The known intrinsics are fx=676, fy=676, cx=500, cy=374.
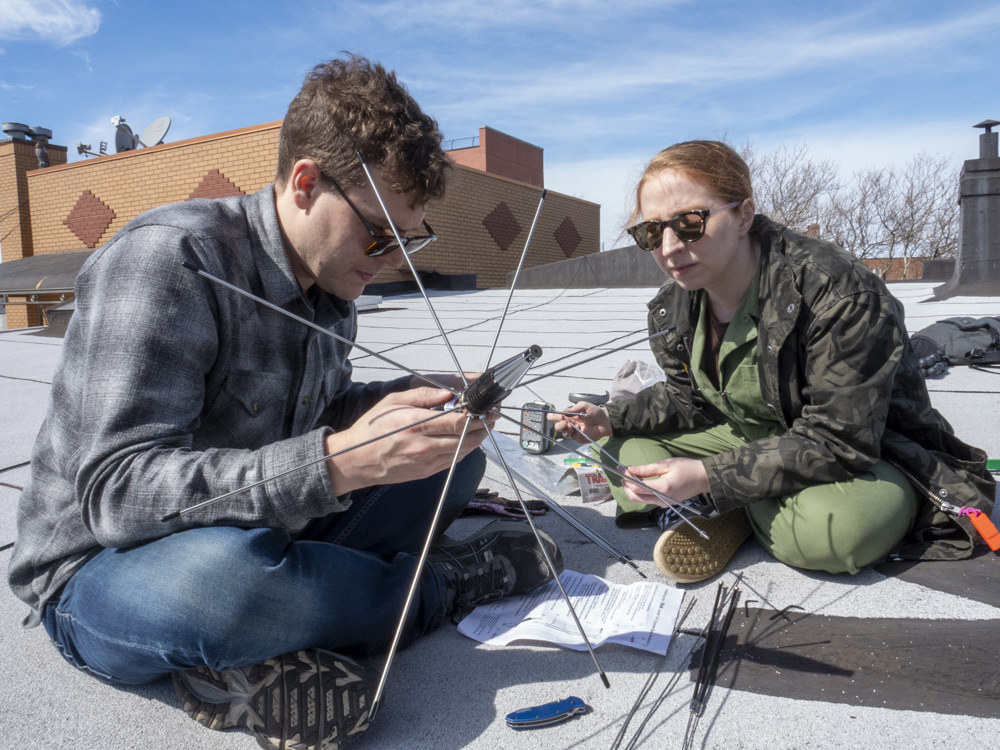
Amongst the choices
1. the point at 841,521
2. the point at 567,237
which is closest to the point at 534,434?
the point at 841,521

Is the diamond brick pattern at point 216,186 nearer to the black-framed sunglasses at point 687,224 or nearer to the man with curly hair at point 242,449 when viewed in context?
the black-framed sunglasses at point 687,224

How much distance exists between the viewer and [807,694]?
1325mm

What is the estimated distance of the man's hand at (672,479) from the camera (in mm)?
1695

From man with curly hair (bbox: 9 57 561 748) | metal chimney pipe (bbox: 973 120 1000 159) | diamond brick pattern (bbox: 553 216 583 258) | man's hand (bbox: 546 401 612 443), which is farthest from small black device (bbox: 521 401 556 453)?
diamond brick pattern (bbox: 553 216 583 258)

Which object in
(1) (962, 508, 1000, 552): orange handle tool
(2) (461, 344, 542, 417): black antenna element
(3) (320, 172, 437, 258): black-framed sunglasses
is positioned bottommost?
(1) (962, 508, 1000, 552): orange handle tool

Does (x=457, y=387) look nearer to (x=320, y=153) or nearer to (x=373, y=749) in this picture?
(x=320, y=153)

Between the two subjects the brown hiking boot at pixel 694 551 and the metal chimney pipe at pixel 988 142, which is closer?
the brown hiking boot at pixel 694 551

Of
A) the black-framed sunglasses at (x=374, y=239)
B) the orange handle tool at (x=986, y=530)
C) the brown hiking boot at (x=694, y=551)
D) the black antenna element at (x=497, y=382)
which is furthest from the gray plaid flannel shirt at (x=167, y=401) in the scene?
the orange handle tool at (x=986, y=530)

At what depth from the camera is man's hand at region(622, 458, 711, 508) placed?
5.56 feet

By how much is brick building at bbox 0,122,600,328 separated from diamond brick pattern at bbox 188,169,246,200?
0.06 ft

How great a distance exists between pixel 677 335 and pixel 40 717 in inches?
72.6

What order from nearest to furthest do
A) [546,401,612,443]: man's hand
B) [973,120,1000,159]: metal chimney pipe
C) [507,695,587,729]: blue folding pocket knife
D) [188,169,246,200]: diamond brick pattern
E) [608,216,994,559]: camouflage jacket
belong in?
[507,695,587,729]: blue folding pocket knife, [608,216,994,559]: camouflage jacket, [546,401,612,443]: man's hand, [973,120,1000,159]: metal chimney pipe, [188,169,246,200]: diamond brick pattern

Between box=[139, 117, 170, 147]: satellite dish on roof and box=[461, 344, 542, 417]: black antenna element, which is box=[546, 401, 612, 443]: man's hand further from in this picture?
box=[139, 117, 170, 147]: satellite dish on roof

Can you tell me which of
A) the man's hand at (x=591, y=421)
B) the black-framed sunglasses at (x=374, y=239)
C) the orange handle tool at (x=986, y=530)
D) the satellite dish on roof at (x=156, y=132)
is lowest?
the orange handle tool at (x=986, y=530)
